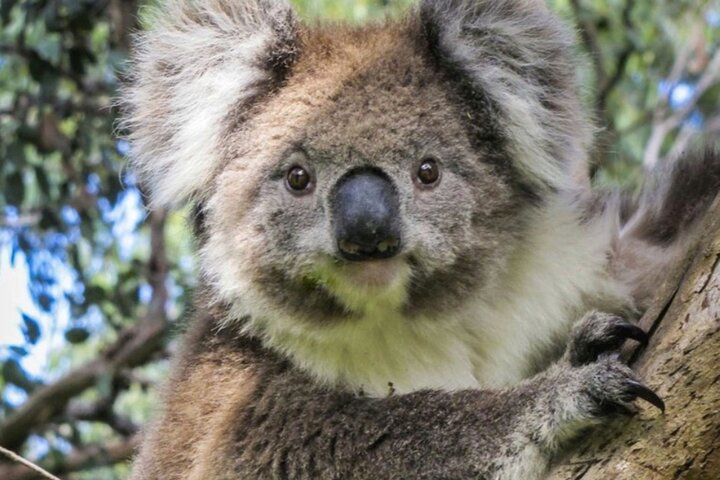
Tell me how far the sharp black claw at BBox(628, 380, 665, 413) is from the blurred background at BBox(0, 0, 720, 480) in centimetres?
A: 196

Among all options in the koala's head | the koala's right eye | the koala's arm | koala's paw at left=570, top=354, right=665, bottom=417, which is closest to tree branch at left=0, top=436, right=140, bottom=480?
the koala's arm

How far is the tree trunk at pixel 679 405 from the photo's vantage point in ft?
6.94

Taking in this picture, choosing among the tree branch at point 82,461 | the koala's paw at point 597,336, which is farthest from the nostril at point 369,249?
the tree branch at point 82,461

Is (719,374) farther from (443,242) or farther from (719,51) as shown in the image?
(719,51)

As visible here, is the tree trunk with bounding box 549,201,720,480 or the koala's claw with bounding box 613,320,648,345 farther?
the koala's claw with bounding box 613,320,648,345

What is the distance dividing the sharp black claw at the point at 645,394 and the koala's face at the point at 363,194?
2.65 ft

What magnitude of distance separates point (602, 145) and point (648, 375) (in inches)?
81.7

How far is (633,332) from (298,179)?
3.65 ft

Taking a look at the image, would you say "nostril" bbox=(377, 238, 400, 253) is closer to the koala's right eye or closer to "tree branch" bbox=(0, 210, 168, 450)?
the koala's right eye

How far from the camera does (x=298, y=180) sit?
3.01 meters

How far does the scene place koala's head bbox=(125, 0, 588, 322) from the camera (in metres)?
2.92

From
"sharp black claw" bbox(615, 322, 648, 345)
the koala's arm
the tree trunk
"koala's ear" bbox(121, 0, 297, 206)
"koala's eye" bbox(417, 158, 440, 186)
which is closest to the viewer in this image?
the tree trunk

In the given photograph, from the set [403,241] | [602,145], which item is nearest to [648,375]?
[403,241]

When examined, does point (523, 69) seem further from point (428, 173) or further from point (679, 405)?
point (679, 405)
